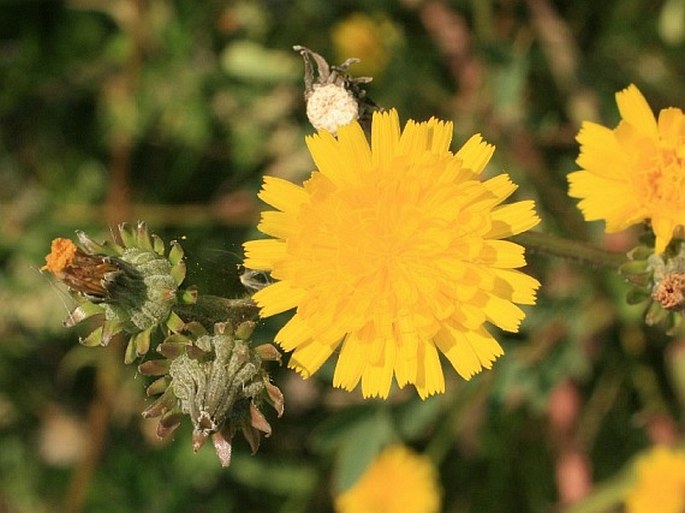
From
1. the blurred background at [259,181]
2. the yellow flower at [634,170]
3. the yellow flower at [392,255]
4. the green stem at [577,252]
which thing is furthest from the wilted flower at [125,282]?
the blurred background at [259,181]

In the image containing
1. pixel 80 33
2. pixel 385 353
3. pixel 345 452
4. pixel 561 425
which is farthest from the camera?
pixel 80 33

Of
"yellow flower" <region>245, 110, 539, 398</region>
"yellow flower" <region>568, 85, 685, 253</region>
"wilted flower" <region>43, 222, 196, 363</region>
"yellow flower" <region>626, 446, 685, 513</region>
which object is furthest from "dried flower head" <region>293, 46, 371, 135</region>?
"yellow flower" <region>626, 446, 685, 513</region>

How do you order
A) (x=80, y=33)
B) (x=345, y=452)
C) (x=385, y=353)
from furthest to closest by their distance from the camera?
(x=80, y=33) → (x=345, y=452) → (x=385, y=353)

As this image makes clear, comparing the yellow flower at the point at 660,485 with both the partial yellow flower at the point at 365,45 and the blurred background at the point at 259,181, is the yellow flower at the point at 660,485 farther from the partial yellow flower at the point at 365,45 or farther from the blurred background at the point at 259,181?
the partial yellow flower at the point at 365,45

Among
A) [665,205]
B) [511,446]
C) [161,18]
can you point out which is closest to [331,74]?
[665,205]

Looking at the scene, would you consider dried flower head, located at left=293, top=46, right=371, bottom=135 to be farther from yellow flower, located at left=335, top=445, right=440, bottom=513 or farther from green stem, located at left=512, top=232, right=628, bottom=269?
yellow flower, located at left=335, top=445, right=440, bottom=513

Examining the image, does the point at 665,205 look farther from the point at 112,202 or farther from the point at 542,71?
the point at 112,202
